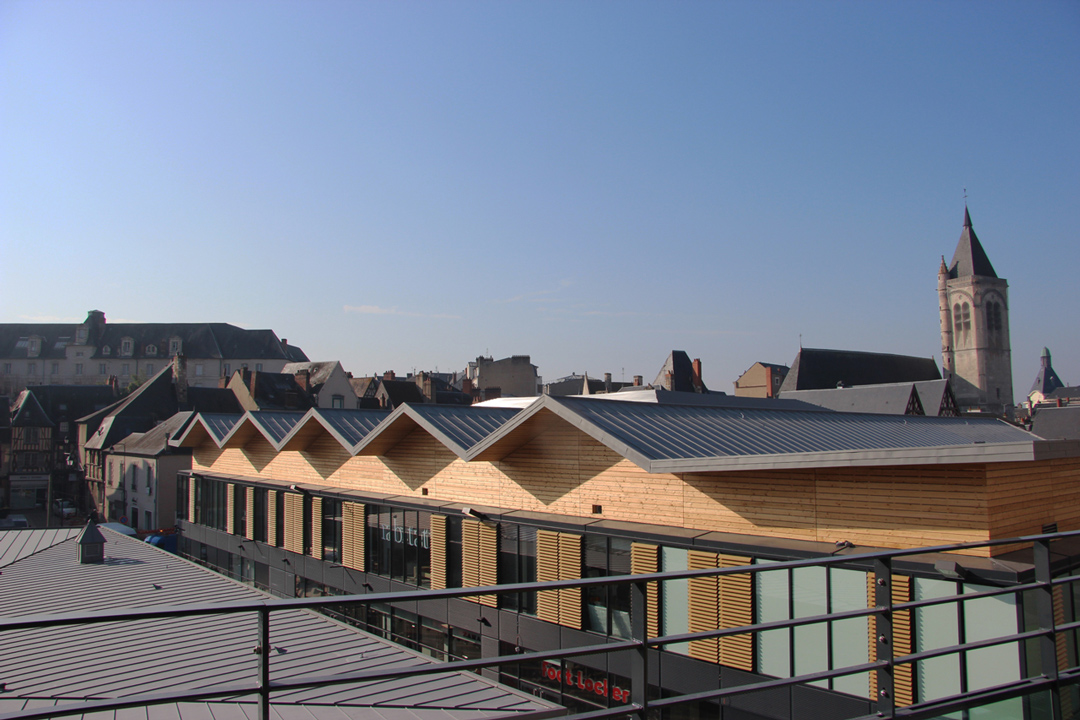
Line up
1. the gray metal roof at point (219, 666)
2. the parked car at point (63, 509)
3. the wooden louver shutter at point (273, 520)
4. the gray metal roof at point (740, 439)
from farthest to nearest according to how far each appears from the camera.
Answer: the parked car at point (63, 509) < the wooden louver shutter at point (273, 520) < the gray metal roof at point (740, 439) < the gray metal roof at point (219, 666)

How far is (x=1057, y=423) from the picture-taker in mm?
54875

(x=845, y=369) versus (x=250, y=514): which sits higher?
(x=845, y=369)

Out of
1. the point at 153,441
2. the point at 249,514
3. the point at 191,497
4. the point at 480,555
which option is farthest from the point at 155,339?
the point at 480,555

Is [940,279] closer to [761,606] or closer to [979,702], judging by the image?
[761,606]

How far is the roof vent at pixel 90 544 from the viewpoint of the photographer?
1690 centimetres

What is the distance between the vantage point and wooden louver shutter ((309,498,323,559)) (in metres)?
23.0

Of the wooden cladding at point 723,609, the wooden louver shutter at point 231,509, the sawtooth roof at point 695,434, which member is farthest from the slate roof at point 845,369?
the wooden cladding at point 723,609

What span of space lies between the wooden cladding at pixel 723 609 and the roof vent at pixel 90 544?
42.7 ft

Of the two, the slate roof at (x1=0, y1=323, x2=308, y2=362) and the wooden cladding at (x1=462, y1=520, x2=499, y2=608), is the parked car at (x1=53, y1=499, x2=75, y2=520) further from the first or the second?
the wooden cladding at (x1=462, y1=520, x2=499, y2=608)

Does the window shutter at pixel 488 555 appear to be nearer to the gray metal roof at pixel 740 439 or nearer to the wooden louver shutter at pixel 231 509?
the gray metal roof at pixel 740 439

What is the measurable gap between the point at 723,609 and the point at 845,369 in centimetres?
6250

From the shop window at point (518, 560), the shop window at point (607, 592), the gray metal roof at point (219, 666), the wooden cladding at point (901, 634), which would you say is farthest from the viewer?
the shop window at point (518, 560)

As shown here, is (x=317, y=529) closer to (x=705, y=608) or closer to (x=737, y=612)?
(x=705, y=608)

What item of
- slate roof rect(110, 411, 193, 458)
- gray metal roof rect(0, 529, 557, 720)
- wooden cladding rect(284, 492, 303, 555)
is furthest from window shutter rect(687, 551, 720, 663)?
slate roof rect(110, 411, 193, 458)
